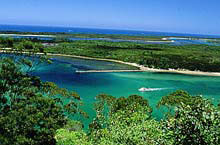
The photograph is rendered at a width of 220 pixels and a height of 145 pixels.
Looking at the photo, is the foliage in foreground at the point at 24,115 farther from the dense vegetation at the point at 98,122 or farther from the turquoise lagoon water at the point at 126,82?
the turquoise lagoon water at the point at 126,82

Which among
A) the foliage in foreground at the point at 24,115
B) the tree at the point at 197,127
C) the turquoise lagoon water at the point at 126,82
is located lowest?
the turquoise lagoon water at the point at 126,82

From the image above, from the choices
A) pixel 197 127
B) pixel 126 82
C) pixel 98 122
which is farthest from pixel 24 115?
pixel 126 82

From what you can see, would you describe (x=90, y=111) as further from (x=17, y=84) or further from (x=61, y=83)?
(x=61, y=83)

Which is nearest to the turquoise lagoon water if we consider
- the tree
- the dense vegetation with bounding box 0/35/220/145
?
the dense vegetation with bounding box 0/35/220/145

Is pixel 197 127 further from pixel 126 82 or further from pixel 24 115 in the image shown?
pixel 126 82

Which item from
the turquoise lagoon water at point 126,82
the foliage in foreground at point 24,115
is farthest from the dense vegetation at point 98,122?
the turquoise lagoon water at point 126,82

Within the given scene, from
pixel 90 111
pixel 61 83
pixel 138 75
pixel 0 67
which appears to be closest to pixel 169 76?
pixel 138 75

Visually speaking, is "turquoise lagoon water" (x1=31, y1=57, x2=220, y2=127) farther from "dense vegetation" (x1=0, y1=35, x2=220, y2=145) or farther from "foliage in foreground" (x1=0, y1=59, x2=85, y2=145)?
"foliage in foreground" (x1=0, y1=59, x2=85, y2=145)

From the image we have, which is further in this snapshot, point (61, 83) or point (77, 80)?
point (77, 80)
